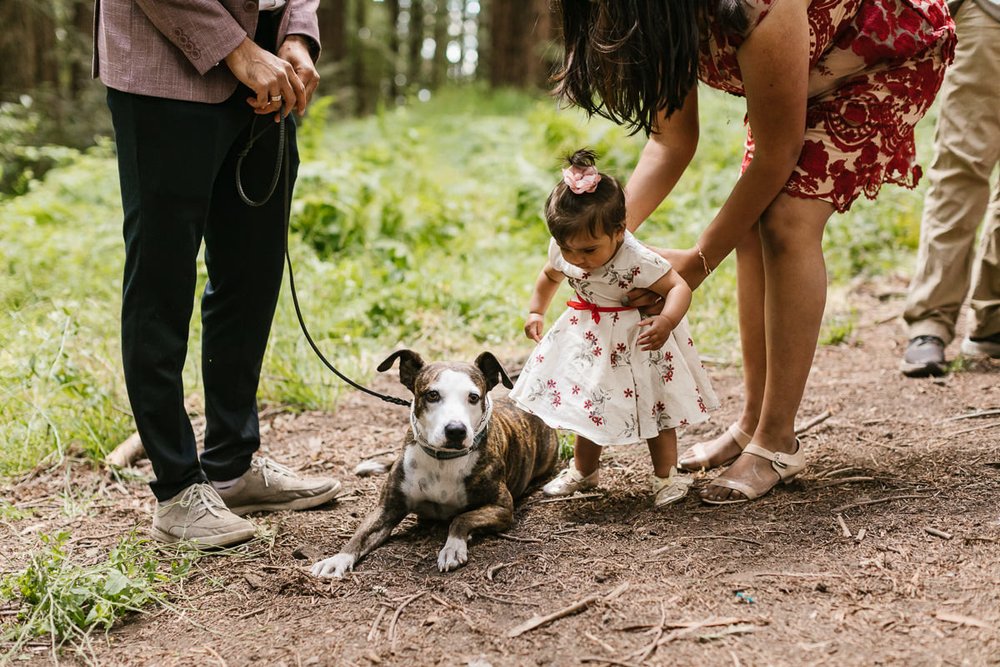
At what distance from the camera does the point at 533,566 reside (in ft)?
9.19

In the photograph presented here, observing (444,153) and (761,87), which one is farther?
(444,153)

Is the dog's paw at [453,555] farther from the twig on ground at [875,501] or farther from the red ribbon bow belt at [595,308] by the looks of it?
the twig on ground at [875,501]

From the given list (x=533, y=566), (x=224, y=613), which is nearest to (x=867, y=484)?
(x=533, y=566)

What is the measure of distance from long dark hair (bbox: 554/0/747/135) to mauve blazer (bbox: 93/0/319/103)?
3.76ft

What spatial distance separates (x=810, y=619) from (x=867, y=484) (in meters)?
1.07

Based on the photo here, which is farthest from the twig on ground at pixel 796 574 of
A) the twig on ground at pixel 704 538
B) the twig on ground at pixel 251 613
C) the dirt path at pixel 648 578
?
the twig on ground at pixel 251 613

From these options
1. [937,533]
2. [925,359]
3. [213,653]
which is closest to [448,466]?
[213,653]

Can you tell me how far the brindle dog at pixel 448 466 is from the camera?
114 inches

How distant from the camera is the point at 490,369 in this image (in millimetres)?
3238

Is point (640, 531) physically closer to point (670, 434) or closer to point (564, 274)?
point (670, 434)

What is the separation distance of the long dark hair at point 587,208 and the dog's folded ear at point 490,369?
575 mm

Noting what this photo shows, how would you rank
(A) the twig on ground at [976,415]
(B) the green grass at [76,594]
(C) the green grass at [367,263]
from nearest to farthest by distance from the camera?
(B) the green grass at [76,594], (A) the twig on ground at [976,415], (C) the green grass at [367,263]

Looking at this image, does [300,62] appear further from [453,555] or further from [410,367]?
[453,555]

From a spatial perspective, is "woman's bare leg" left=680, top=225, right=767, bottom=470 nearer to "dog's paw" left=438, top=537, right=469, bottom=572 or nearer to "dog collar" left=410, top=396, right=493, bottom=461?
"dog collar" left=410, top=396, right=493, bottom=461
